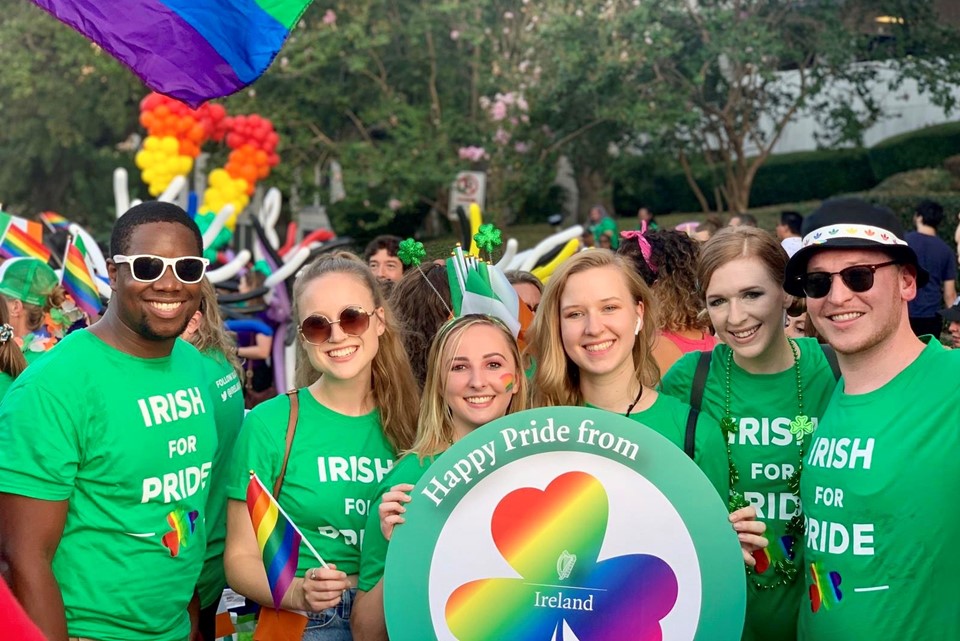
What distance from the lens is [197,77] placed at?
15.4ft

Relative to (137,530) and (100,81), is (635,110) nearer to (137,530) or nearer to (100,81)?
(100,81)

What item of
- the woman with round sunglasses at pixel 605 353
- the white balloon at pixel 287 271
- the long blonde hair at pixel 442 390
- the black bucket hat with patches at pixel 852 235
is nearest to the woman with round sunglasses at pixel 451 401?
the long blonde hair at pixel 442 390

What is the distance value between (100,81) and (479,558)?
2550 cm

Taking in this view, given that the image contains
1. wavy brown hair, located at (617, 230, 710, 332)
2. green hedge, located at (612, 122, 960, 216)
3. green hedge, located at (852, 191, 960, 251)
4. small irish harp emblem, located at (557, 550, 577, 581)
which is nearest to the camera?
small irish harp emblem, located at (557, 550, 577, 581)

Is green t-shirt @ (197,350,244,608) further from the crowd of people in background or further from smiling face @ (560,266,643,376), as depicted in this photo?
smiling face @ (560,266,643,376)

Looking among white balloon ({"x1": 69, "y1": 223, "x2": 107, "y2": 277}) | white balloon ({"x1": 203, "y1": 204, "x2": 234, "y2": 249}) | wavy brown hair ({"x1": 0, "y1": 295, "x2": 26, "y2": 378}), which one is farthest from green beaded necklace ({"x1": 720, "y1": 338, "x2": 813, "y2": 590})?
white balloon ({"x1": 203, "y1": 204, "x2": 234, "y2": 249})

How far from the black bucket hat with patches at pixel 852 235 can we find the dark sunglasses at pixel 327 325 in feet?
4.34

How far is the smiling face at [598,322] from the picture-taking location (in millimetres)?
3580

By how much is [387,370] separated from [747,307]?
46.2 inches

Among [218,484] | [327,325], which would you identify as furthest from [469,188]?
[327,325]

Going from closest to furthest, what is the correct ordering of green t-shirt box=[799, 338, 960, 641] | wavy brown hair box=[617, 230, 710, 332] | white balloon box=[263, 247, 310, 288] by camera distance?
1. green t-shirt box=[799, 338, 960, 641]
2. wavy brown hair box=[617, 230, 710, 332]
3. white balloon box=[263, 247, 310, 288]

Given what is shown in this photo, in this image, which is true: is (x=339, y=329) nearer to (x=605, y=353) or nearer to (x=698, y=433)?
(x=605, y=353)

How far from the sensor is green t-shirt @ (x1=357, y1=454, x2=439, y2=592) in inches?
136

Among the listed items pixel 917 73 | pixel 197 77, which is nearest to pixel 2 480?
pixel 197 77
